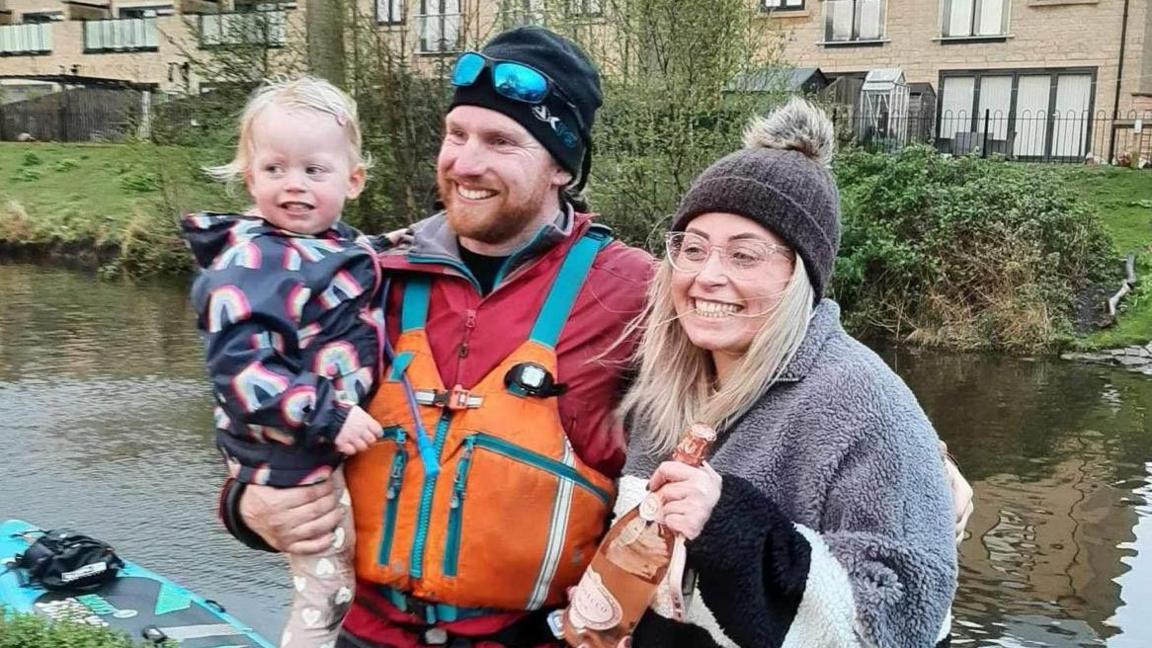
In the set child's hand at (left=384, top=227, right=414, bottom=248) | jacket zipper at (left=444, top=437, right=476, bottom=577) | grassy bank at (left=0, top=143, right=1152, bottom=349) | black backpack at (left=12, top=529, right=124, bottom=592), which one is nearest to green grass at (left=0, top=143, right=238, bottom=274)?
grassy bank at (left=0, top=143, right=1152, bottom=349)

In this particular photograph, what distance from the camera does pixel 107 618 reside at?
17.7 feet

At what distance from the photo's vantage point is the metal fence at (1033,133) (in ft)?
70.3

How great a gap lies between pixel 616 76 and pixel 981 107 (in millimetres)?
14244

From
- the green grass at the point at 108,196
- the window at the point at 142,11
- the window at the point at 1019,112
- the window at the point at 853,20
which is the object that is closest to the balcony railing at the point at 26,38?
the window at the point at 142,11

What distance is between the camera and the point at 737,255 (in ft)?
7.55

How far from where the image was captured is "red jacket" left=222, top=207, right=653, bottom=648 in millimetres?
2555

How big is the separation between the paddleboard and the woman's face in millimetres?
3786

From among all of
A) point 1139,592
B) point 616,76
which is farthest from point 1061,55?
point 1139,592

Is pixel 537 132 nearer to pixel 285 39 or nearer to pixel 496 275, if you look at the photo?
pixel 496 275

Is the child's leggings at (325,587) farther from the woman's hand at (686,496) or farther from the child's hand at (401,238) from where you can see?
the woman's hand at (686,496)

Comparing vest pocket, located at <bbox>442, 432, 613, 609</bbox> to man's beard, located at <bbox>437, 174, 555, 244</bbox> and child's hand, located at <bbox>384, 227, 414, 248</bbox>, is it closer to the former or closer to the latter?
man's beard, located at <bbox>437, 174, 555, 244</bbox>

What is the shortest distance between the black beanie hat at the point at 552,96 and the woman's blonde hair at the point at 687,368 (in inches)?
17.5

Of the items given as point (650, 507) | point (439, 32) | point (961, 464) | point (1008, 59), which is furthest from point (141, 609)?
point (1008, 59)

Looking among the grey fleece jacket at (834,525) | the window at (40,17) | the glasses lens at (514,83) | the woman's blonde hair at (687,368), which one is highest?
the window at (40,17)
